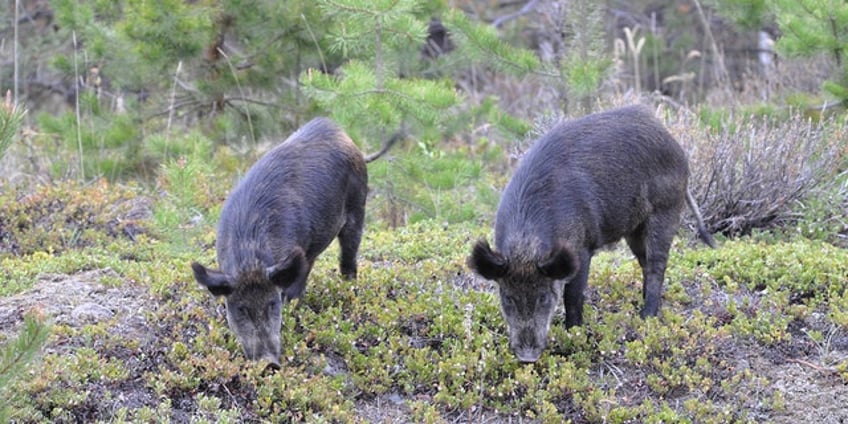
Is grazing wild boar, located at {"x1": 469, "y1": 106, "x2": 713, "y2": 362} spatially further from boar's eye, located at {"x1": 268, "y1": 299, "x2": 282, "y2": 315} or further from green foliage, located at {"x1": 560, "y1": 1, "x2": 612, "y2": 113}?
green foliage, located at {"x1": 560, "y1": 1, "x2": 612, "y2": 113}

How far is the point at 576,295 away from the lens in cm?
659

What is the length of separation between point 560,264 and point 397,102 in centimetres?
440

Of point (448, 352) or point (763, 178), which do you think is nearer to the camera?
point (448, 352)

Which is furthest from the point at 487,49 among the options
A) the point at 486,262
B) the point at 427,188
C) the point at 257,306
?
the point at 257,306

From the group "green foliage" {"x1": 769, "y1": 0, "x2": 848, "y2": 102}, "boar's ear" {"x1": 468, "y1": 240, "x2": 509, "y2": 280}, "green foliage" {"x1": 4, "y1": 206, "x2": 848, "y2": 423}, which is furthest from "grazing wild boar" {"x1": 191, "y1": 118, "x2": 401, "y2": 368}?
"green foliage" {"x1": 769, "y1": 0, "x2": 848, "y2": 102}

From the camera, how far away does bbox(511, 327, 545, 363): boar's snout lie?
6.25m

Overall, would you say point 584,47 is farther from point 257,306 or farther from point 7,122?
point 7,122

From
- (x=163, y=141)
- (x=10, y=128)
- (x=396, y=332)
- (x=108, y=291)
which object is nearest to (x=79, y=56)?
(x=163, y=141)

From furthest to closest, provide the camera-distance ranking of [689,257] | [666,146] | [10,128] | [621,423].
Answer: [689,257]
[666,146]
[621,423]
[10,128]

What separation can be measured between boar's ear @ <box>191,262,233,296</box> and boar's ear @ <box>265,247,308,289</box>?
243 millimetres

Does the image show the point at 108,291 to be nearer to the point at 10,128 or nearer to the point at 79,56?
the point at 10,128

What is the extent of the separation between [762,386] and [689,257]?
2028 millimetres

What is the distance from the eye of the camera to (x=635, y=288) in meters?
7.53

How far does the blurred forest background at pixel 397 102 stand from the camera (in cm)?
926
